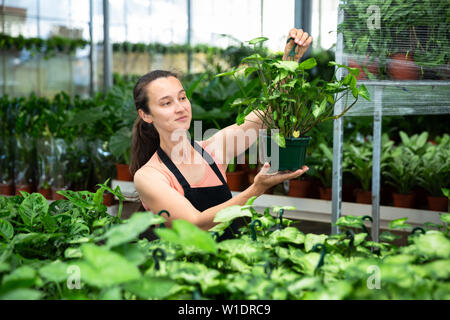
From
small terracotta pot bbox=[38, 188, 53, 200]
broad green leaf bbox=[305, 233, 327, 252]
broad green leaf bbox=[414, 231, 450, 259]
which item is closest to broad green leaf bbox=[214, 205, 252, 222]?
broad green leaf bbox=[305, 233, 327, 252]

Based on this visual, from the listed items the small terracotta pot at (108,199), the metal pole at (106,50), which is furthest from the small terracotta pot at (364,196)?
the metal pole at (106,50)

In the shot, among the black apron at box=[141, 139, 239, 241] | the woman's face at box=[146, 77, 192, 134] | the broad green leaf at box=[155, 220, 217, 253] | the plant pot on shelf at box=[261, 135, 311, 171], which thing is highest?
the woman's face at box=[146, 77, 192, 134]

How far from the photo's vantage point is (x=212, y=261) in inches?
39.1

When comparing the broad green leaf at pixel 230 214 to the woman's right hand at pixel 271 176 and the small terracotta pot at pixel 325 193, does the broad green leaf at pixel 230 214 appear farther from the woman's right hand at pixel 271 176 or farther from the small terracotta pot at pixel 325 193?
the small terracotta pot at pixel 325 193

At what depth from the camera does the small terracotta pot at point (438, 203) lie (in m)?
2.70

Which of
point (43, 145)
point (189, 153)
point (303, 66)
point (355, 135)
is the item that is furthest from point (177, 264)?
point (355, 135)

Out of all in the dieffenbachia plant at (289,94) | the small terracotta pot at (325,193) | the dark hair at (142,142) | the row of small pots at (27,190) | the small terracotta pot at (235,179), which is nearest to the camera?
the dieffenbachia plant at (289,94)

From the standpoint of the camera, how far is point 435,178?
278cm

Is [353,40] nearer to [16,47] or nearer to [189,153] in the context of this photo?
[189,153]

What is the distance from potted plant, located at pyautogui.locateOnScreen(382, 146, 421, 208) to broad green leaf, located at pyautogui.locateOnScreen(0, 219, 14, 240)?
224 centimetres

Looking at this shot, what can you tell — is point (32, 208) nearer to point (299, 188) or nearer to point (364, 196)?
point (299, 188)

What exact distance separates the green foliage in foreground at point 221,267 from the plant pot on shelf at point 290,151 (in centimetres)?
43

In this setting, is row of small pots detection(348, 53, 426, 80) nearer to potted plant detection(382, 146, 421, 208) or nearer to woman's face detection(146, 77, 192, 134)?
woman's face detection(146, 77, 192, 134)

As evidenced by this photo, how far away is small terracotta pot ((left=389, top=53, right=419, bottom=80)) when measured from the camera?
196 cm
